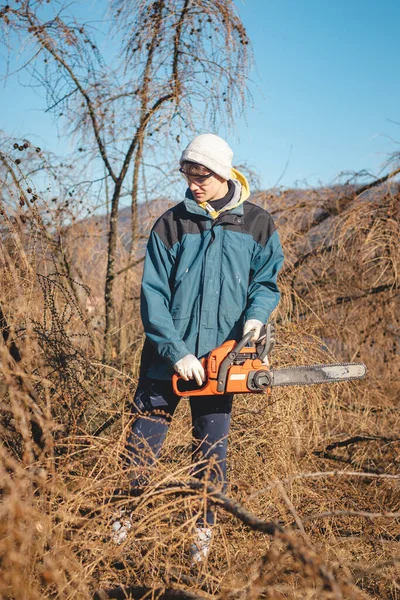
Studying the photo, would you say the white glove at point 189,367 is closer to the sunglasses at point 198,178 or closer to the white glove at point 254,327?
the white glove at point 254,327

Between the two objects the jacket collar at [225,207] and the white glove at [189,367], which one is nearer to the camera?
the white glove at [189,367]

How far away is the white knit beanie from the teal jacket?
16cm

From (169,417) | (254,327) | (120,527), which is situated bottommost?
(120,527)

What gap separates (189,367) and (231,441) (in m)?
1.21

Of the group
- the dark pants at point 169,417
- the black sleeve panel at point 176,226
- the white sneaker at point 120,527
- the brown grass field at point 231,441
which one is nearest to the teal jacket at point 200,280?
the black sleeve panel at point 176,226

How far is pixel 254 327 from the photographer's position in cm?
271

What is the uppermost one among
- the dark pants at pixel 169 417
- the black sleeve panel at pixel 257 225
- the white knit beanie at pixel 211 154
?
the white knit beanie at pixel 211 154

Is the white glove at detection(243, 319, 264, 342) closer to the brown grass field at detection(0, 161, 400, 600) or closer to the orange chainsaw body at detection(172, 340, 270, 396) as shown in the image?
the orange chainsaw body at detection(172, 340, 270, 396)

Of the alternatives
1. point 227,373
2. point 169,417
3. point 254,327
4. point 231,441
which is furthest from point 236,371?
point 231,441

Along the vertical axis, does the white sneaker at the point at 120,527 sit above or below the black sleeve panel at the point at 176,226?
below

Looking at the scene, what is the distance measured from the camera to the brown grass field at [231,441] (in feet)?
6.53

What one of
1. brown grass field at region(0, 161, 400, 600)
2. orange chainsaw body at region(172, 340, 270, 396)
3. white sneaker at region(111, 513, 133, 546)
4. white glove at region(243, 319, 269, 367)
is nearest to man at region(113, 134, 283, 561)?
white glove at region(243, 319, 269, 367)

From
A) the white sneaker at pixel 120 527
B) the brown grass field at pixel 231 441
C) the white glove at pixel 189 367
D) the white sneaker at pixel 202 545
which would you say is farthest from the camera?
the white glove at pixel 189 367

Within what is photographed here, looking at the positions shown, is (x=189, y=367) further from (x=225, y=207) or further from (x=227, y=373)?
(x=225, y=207)
